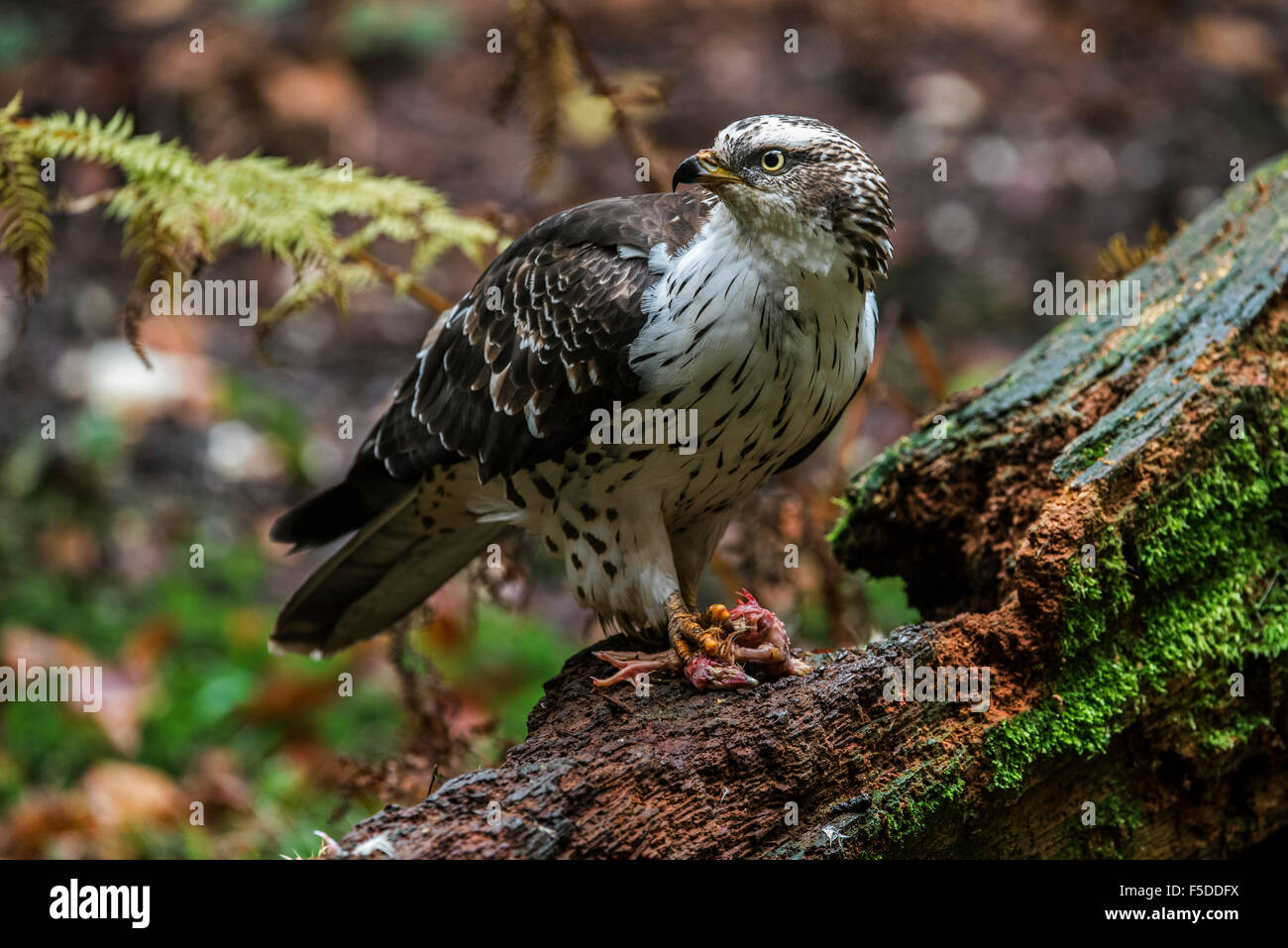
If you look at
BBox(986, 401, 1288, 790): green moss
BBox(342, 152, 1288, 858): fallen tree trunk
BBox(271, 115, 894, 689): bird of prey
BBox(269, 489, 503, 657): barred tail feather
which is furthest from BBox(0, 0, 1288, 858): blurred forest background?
BBox(986, 401, 1288, 790): green moss

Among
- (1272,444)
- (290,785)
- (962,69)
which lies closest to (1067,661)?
(1272,444)

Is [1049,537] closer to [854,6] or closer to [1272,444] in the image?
[1272,444]

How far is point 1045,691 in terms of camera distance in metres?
3.66

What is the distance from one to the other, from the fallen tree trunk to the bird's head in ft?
3.46

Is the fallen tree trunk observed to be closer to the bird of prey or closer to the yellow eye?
the bird of prey

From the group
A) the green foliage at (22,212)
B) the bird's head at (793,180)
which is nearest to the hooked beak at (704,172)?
the bird's head at (793,180)

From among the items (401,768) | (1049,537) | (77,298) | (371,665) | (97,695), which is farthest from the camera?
(77,298)

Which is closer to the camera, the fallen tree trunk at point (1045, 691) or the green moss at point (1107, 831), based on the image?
the fallen tree trunk at point (1045, 691)

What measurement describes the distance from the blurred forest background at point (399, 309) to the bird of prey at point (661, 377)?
1043 mm

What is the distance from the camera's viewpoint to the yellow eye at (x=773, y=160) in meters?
3.60

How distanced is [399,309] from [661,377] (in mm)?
6317

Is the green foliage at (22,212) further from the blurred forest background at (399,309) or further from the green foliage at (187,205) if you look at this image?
the blurred forest background at (399,309)

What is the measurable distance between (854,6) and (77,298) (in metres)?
7.07

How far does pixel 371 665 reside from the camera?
702cm
